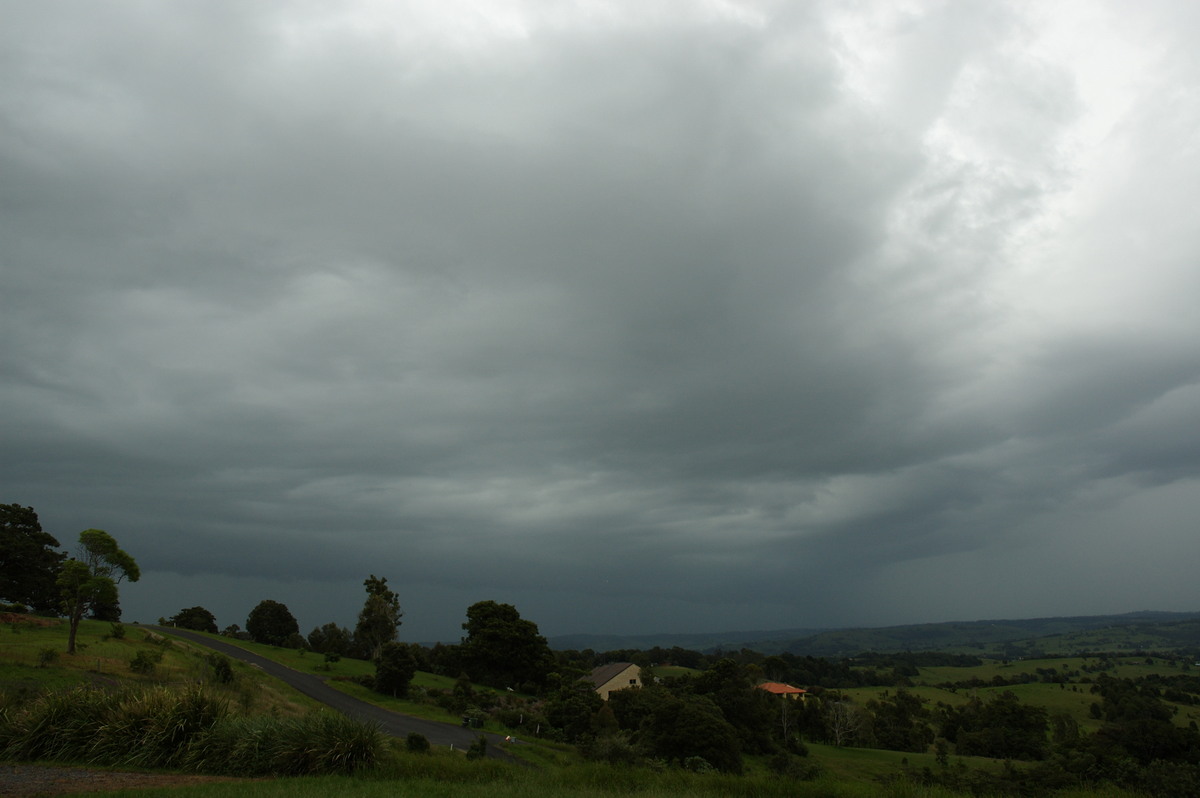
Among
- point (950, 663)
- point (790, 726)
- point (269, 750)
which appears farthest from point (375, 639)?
point (950, 663)

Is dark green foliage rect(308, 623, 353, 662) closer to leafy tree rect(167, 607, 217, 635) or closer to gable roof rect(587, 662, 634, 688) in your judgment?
leafy tree rect(167, 607, 217, 635)

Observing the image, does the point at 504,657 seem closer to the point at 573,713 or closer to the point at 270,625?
the point at 573,713

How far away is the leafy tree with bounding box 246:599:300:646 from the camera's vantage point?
86.6 meters

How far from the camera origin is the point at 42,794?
41.0ft

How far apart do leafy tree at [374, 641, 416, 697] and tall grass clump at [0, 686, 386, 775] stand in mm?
36538

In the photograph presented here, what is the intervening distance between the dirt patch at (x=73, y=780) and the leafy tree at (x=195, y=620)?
90.1 metres

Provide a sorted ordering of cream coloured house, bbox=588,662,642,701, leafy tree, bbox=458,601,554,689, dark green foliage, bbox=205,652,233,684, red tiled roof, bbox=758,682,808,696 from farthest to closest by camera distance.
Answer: red tiled roof, bbox=758,682,808,696 < cream coloured house, bbox=588,662,642,701 < leafy tree, bbox=458,601,554,689 < dark green foliage, bbox=205,652,233,684

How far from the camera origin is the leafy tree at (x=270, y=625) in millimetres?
86562

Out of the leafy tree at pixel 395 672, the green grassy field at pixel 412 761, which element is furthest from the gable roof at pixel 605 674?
the leafy tree at pixel 395 672

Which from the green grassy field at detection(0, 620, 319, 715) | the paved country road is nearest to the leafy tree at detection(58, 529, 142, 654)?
the green grassy field at detection(0, 620, 319, 715)

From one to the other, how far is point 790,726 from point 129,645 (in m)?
65.6

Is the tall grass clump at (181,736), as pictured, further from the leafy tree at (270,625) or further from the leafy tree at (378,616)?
the leafy tree at (270,625)

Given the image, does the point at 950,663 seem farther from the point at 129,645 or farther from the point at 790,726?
the point at 129,645

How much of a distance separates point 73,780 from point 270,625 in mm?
82389
